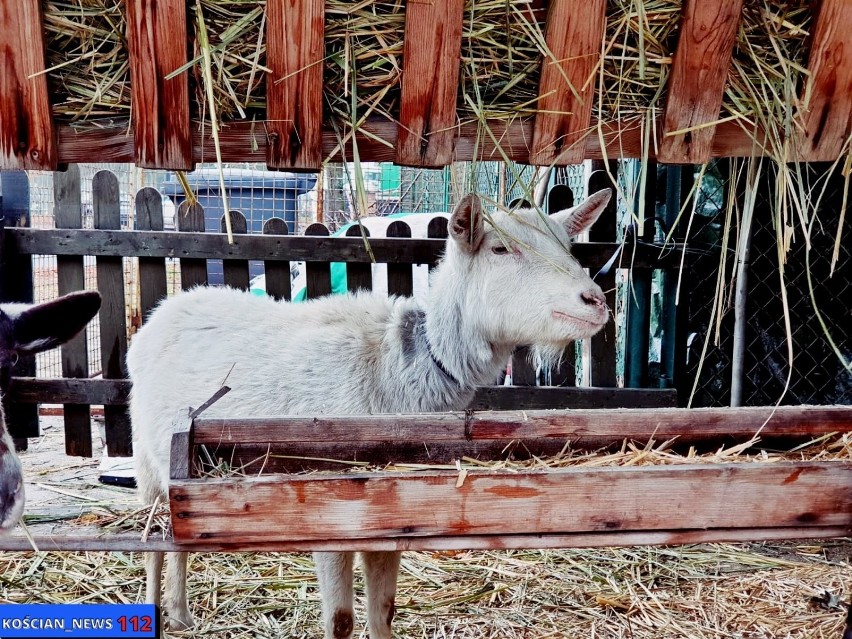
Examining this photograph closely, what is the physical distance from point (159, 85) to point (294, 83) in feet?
1.36

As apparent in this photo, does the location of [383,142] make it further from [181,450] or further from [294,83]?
[181,450]

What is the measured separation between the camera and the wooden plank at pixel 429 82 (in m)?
2.39

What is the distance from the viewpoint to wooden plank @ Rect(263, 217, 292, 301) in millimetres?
6426

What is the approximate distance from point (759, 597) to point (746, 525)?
246cm

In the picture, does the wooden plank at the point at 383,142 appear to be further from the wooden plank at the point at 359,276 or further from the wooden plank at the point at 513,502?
the wooden plank at the point at 359,276

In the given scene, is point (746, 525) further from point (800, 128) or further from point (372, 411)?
point (372, 411)

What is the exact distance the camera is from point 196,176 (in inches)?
458

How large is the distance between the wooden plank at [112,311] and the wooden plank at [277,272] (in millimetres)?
1185

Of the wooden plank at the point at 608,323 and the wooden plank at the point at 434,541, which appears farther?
the wooden plank at the point at 608,323

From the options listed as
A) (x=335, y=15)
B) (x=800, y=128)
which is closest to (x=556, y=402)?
(x=800, y=128)

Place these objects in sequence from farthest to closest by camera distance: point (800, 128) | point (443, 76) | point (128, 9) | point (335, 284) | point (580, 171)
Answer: point (580, 171) → point (335, 284) → point (800, 128) → point (443, 76) → point (128, 9)

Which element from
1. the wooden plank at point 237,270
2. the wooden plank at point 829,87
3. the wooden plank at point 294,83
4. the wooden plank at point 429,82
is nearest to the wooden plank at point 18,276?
the wooden plank at point 237,270

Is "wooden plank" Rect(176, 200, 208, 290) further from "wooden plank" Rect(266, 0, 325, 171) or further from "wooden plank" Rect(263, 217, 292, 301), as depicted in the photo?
"wooden plank" Rect(266, 0, 325, 171)

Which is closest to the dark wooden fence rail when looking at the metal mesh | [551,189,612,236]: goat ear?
the metal mesh
